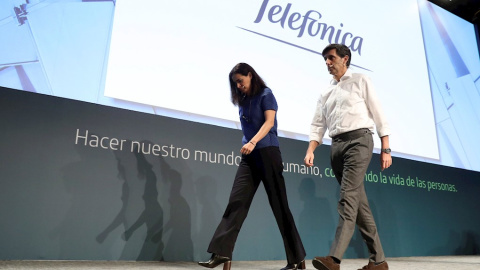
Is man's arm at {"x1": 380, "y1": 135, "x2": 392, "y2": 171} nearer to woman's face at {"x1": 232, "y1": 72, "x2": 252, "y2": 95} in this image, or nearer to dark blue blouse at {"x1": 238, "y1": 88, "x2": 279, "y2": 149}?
dark blue blouse at {"x1": 238, "y1": 88, "x2": 279, "y2": 149}

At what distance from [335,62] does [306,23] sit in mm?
1852

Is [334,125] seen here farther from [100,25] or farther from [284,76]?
[100,25]

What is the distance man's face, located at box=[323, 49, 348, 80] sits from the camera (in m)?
2.11

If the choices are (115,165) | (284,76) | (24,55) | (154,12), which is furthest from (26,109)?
(284,76)

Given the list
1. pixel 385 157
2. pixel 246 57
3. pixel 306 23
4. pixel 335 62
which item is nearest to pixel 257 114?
pixel 335 62

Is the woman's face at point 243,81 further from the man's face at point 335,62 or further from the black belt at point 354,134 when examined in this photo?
the black belt at point 354,134

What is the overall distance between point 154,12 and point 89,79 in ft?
2.32

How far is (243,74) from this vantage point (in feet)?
6.90

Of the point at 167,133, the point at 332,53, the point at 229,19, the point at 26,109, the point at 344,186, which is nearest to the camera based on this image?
the point at 344,186

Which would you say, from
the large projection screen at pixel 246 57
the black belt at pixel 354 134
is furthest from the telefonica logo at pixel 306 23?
the black belt at pixel 354 134

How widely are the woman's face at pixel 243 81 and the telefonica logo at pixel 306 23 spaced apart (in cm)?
155

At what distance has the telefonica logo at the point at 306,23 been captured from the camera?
362 cm

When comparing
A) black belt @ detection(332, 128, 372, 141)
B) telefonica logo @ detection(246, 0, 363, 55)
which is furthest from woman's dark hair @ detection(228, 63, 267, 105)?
telefonica logo @ detection(246, 0, 363, 55)

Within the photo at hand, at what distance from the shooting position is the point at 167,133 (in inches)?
113
